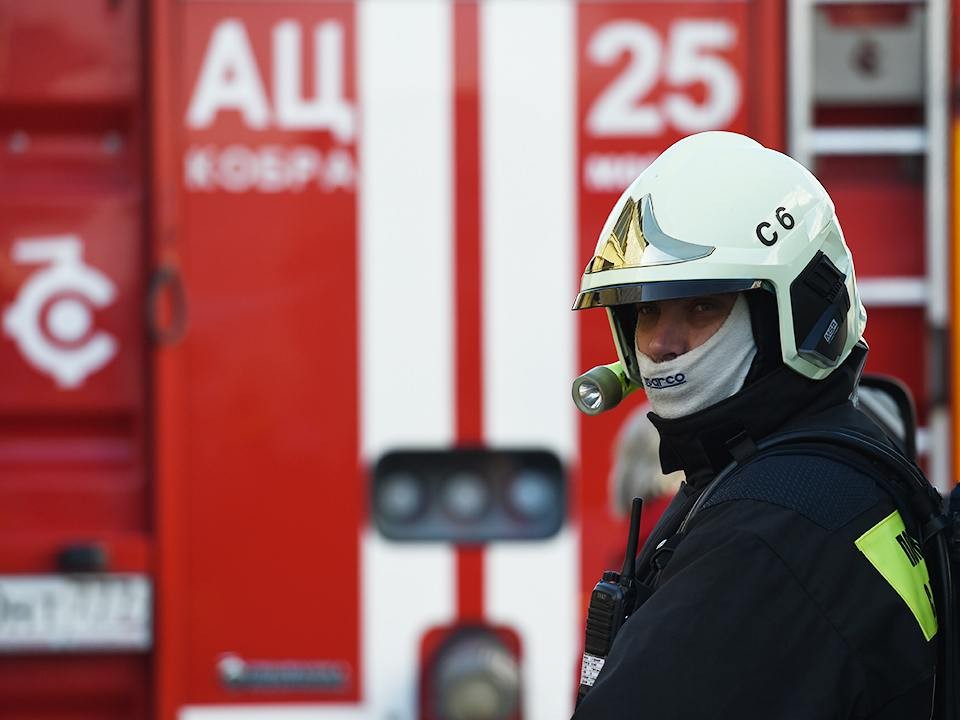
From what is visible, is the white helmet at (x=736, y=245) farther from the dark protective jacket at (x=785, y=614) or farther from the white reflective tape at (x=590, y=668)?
the white reflective tape at (x=590, y=668)

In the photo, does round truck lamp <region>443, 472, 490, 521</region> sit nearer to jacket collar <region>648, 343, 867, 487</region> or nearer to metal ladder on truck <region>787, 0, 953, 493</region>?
metal ladder on truck <region>787, 0, 953, 493</region>

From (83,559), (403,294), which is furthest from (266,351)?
(83,559)

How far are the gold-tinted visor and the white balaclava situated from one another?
0.14ft

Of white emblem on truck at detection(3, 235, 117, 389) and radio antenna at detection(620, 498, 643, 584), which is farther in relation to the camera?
white emblem on truck at detection(3, 235, 117, 389)

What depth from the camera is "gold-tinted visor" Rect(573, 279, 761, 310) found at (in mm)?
1446

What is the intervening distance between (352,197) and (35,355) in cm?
72

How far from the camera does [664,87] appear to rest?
9.20 feet

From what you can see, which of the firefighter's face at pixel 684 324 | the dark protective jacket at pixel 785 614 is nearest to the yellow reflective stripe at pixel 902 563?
the dark protective jacket at pixel 785 614

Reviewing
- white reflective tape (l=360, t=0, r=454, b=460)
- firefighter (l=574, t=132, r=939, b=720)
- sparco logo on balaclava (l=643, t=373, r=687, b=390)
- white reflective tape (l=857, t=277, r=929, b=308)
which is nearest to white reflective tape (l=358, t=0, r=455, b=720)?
white reflective tape (l=360, t=0, r=454, b=460)

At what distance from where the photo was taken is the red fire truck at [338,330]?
276 centimetres

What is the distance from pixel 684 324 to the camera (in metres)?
1.51

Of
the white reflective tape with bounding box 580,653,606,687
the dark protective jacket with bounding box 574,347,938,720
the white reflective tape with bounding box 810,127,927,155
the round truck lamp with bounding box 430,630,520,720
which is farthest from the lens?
the white reflective tape with bounding box 810,127,927,155

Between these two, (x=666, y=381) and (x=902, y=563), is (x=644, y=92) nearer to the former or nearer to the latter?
(x=666, y=381)

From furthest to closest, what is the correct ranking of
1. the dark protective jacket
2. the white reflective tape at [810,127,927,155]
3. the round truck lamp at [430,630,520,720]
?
1. the white reflective tape at [810,127,927,155]
2. the round truck lamp at [430,630,520,720]
3. the dark protective jacket
